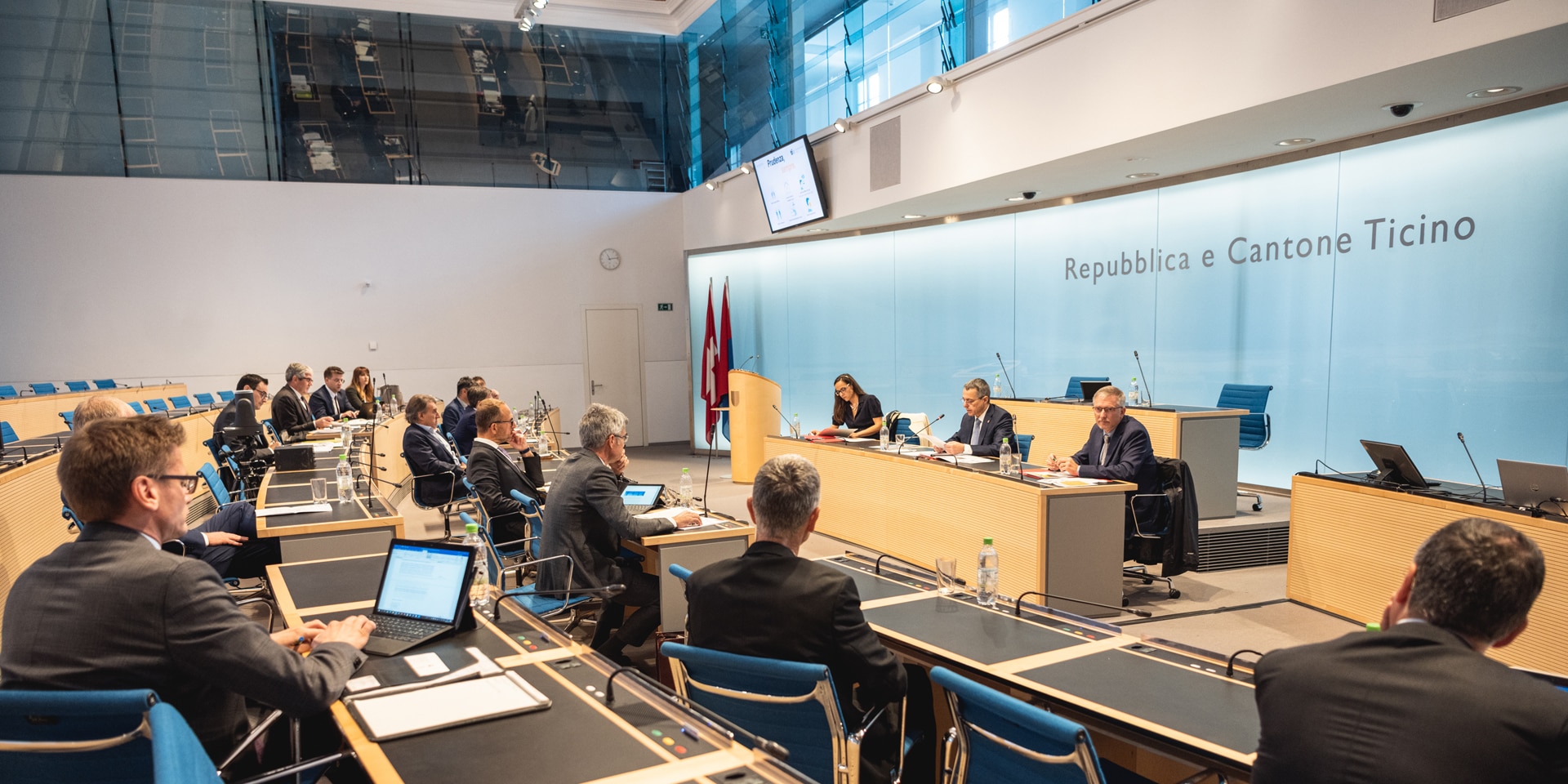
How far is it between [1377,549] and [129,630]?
507cm

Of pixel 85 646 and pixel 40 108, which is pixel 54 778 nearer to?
pixel 85 646

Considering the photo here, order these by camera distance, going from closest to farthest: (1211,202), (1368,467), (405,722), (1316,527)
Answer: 1. (405,722)
2. (1316,527)
3. (1368,467)
4. (1211,202)

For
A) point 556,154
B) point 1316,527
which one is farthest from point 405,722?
point 556,154

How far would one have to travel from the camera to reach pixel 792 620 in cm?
218

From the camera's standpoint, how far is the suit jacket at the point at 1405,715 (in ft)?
4.32

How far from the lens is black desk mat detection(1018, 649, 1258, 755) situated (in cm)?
187

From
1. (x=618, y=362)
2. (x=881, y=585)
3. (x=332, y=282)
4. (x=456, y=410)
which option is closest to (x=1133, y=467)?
(x=881, y=585)

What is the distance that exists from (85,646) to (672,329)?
1169 cm

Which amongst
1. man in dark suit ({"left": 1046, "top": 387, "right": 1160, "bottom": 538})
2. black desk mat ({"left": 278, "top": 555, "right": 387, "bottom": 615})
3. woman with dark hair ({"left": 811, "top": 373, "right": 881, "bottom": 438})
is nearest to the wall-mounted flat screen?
woman with dark hair ({"left": 811, "top": 373, "right": 881, "bottom": 438})

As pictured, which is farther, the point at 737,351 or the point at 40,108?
the point at 737,351

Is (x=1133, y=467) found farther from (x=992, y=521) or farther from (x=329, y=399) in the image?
(x=329, y=399)

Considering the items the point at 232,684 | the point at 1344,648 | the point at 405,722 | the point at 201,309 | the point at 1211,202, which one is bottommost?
the point at 405,722

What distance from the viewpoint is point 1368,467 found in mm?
6676

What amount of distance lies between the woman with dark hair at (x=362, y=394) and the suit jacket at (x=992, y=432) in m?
6.89
